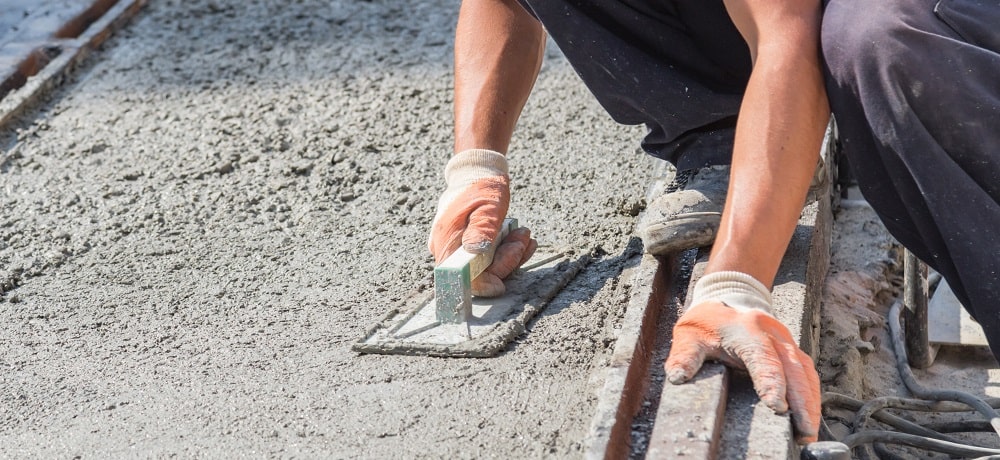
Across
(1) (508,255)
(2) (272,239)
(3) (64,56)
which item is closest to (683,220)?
(1) (508,255)

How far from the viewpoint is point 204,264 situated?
261cm

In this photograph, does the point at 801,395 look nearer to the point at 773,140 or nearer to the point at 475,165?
the point at 773,140

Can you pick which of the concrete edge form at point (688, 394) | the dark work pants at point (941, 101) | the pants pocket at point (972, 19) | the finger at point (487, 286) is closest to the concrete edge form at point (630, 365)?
the concrete edge form at point (688, 394)

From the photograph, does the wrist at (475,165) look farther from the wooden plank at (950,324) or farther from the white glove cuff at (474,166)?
the wooden plank at (950,324)

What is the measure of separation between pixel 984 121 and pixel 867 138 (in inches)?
7.6

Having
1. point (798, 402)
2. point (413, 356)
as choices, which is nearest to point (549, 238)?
point (413, 356)

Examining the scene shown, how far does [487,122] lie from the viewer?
7.97ft

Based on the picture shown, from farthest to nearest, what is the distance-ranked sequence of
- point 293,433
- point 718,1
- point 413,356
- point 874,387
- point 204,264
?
point 204,264 → point 874,387 → point 718,1 → point 413,356 → point 293,433

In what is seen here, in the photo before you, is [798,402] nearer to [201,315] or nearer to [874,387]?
[874,387]

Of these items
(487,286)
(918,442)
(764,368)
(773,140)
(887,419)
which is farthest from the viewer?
(487,286)

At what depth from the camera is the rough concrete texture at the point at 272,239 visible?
191 cm

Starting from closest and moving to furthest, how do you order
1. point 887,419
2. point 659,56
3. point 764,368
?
point 764,368 → point 887,419 → point 659,56

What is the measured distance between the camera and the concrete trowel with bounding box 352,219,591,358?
2098 mm

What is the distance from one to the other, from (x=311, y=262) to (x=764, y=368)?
1.26 m
